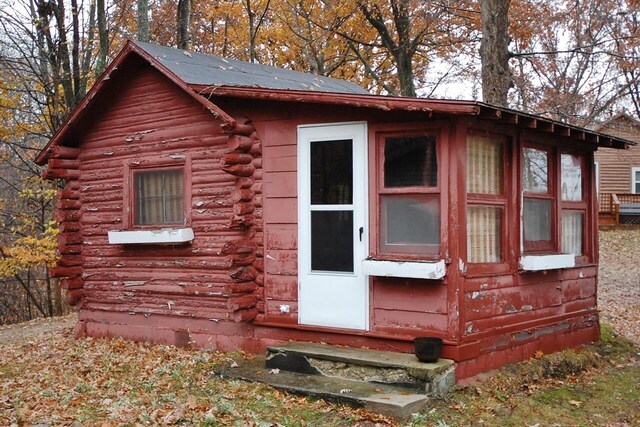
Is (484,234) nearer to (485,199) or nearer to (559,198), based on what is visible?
(485,199)

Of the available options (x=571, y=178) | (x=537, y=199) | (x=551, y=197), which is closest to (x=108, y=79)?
(x=537, y=199)

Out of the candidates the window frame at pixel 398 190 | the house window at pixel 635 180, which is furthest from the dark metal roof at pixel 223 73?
the house window at pixel 635 180

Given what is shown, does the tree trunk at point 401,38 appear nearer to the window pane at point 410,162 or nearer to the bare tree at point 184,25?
the bare tree at point 184,25

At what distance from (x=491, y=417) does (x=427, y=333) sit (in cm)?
120

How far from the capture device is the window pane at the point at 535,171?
891 cm

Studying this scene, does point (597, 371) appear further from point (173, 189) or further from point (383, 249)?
point (173, 189)

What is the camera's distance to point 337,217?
8367 mm

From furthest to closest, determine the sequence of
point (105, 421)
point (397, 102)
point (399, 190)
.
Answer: point (399, 190) → point (397, 102) → point (105, 421)

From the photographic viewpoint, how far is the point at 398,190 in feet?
25.8

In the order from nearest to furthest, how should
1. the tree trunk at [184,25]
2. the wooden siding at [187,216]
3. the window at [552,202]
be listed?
the window at [552,202] < the wooden siding at [187,216] < the tree trunk at [184,25]

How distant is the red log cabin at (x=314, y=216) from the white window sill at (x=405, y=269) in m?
0.03

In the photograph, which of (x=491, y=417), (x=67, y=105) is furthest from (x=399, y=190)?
(x=67, y=105)

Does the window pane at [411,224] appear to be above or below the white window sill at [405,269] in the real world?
→ above

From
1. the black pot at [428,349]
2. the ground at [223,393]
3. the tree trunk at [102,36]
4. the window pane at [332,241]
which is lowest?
the ground at [223,393]
